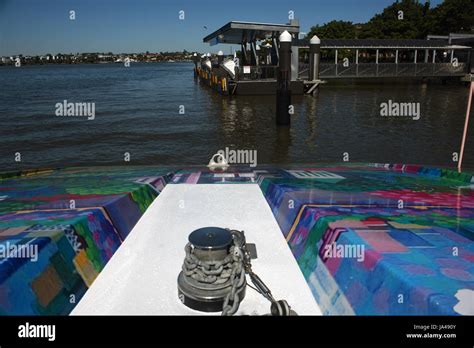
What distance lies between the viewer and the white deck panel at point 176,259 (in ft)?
8.52

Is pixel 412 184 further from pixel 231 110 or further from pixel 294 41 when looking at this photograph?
pixel 294 41

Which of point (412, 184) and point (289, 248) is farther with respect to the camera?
point (412, 184)

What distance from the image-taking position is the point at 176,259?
127 inches

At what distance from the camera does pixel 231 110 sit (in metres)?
22.8

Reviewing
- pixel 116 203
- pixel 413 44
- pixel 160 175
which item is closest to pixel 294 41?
pixel 413 44

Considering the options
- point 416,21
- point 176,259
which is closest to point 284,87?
point 176,259

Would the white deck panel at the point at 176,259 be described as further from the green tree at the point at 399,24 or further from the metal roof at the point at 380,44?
the green tree at the point at 399,24

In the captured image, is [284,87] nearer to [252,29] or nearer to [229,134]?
[229,134]

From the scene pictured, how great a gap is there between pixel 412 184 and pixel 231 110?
61.5 ft

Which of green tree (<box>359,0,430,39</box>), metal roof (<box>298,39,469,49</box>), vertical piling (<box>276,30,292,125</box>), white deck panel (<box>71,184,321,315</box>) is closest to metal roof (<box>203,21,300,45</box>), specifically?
vertical piling (<box>276,30,292,125</box>)

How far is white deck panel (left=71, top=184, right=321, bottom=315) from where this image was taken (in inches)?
102

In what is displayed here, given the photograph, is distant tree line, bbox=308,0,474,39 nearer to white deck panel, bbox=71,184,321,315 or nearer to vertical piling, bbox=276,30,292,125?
vertical piling, bbox=276,30,292,125

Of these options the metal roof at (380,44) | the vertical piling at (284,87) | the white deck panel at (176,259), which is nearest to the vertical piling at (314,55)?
the metal roof at (380,44)
